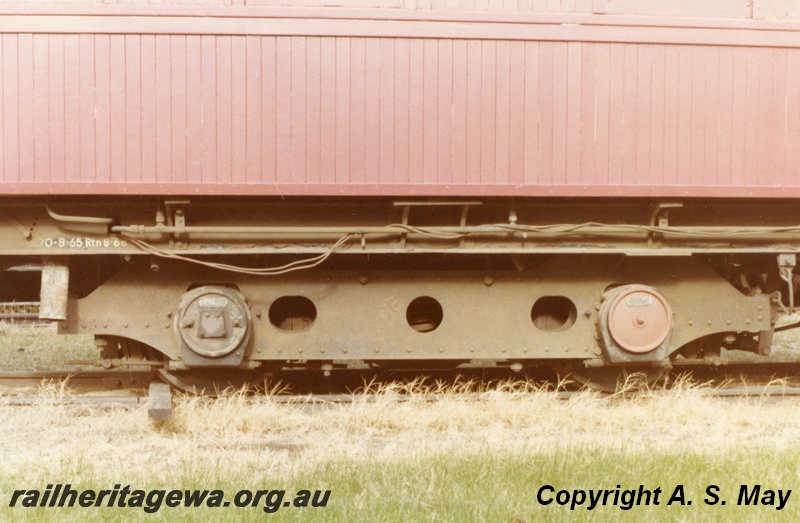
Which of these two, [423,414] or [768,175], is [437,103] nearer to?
[423,414]

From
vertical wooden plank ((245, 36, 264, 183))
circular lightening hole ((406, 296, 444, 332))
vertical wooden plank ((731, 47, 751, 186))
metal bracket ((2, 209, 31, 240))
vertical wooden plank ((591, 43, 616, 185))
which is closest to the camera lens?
vertical wooden plank ((245, 36, 264, 183))

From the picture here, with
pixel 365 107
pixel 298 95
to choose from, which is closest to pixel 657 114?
pixel 365 107

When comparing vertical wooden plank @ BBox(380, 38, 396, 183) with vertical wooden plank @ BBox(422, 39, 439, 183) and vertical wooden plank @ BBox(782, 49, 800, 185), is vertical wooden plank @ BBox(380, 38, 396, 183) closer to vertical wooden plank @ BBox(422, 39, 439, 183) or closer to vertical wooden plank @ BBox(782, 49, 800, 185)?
vertical wooden plank @ BBox(422, 39, 439, 183)

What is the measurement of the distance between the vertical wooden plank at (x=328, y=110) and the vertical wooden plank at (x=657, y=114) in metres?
2.55

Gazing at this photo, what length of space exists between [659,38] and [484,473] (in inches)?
155

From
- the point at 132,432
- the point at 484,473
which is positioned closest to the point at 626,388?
the point at 484,473

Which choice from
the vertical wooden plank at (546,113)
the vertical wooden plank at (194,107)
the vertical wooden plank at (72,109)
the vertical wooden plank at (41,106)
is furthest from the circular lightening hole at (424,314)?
the vertical wooden plank at (41,106)

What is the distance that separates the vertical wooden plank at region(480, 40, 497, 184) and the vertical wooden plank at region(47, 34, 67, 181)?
3.30 m

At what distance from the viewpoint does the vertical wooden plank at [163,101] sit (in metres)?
5.30

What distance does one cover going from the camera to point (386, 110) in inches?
213

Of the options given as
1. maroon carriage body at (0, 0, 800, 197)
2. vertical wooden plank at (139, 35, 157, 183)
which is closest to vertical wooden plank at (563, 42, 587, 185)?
maroon carriage body at (0, 0, 800, 197)

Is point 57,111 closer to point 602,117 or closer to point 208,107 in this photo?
point 208,107

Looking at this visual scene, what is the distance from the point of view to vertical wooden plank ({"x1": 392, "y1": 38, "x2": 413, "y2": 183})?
5.42 meters

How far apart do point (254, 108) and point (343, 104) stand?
0.70m
